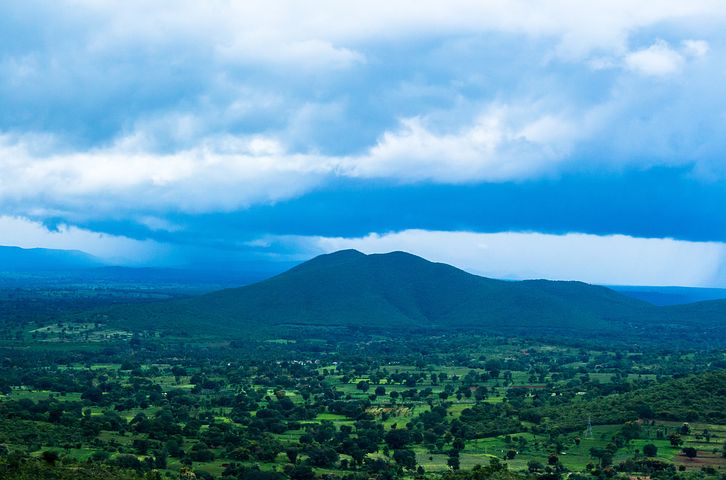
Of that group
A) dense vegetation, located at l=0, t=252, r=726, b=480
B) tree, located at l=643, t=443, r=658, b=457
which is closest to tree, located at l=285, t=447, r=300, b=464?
dense vegetation, located at l=0, t=252, r=726, b=480

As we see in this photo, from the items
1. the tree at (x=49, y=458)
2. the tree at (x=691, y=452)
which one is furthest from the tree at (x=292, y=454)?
the tree at (x=691, y=452)

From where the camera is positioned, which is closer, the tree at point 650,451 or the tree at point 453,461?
the tree at point 453,461

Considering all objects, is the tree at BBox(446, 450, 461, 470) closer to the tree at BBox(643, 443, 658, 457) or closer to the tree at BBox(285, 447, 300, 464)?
the tree at BBox(285, 447, 300, 464)

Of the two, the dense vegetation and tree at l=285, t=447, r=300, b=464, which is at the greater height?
the dense vegetation

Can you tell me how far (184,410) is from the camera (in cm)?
12319

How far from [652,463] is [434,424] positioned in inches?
1382

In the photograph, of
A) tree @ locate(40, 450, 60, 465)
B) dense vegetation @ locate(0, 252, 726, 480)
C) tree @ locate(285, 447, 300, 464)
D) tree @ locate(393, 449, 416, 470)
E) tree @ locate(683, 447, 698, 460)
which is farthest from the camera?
tree @ locate(285, 447, 300, 464)

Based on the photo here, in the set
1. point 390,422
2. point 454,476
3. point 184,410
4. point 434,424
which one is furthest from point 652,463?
point 184,410

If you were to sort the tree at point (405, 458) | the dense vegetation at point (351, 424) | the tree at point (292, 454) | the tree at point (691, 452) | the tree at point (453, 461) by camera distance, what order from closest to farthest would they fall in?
the dense vegetation at point (351, 424), the tree at point (453, 461), the tree at point (691, 452), the tree at point (405, 458), the tree at point (292, 454)

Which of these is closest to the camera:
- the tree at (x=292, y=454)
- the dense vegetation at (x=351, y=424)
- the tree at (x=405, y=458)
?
the dense vegetation at (x=351, y=424)

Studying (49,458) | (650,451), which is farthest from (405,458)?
(49,458)

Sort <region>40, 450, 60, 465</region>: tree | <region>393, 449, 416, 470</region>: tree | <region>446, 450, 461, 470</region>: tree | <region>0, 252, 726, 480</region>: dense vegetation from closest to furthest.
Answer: <region>40, 450, 60, 465</region>: tree
<region>0, 252, 726, 480</region>: dense vegetation
<region>446, 450, 461, 470</region>: tree
<region>393, 449, 416, 470</region>: tree

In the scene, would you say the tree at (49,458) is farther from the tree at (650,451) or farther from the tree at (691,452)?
the tree at (691,452)

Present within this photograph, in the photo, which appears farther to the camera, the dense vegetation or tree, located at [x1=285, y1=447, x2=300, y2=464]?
tree, located at [x1=285, y1=447, x2=300, y2=464]
